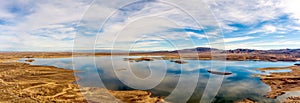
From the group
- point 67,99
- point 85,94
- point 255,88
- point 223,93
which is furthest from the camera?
point 255,88

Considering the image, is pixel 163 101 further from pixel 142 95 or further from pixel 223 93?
pixel 223 93

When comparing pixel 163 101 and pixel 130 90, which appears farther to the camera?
pixel 130 90

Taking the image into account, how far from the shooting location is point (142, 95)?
76.2 feet

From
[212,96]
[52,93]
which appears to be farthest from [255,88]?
[52,93]

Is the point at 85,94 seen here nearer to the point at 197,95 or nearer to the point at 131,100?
the point at 131,100

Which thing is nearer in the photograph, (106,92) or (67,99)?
(67,99)

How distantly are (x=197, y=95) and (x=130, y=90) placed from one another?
8054 millimetres

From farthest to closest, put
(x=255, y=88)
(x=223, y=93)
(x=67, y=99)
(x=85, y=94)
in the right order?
(x=255, y=88) → (x=223, y=93) → (x=85, y=94) → (x=67, y=99)

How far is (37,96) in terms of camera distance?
71.0ft

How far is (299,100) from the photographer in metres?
22.3

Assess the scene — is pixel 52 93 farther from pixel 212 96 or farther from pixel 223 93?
pixel 223 93

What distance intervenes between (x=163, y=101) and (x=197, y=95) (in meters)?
4.55

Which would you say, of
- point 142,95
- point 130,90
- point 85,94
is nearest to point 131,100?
point 142,95

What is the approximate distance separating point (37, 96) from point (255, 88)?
27.6 metres
